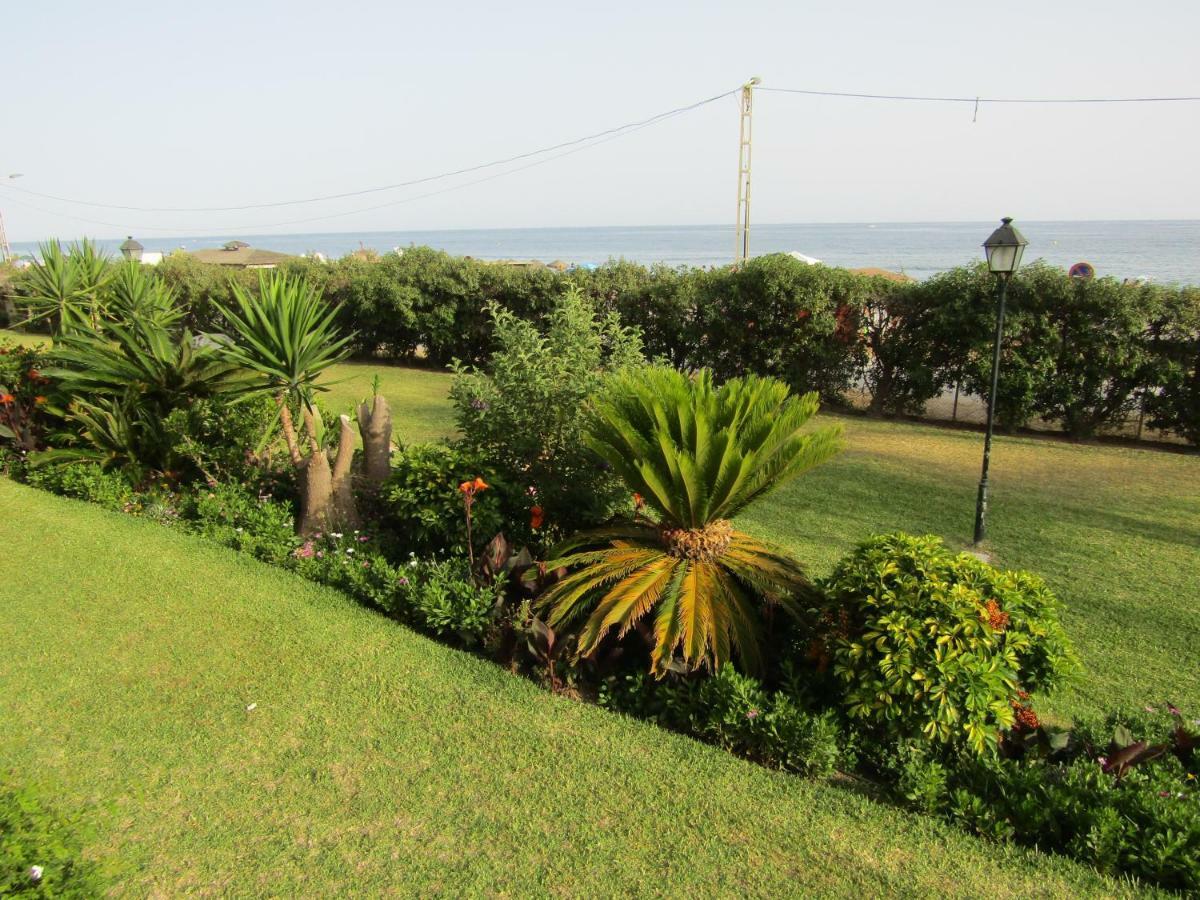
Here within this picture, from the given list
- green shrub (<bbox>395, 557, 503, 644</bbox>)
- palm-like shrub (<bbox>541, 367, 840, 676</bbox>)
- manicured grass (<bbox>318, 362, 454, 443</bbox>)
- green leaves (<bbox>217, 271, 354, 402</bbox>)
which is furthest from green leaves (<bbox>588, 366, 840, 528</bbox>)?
manicured grass (<bbox>318, 362, 454, 443</bbox>)

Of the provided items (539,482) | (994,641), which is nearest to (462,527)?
(539,482)

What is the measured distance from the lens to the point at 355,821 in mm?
3289

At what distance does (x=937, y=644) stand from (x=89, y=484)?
23.4 ft

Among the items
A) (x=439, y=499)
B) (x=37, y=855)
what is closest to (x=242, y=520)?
(x=439, y=499)

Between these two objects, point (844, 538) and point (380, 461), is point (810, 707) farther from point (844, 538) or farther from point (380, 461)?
point (380, 461)

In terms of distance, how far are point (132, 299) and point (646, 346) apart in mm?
7693

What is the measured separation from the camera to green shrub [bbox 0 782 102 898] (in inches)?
83.4

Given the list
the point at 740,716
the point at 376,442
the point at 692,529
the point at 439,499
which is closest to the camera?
the point at 740,716

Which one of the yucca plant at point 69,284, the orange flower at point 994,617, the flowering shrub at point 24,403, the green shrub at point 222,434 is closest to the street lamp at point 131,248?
the yucca plant at point 69,284

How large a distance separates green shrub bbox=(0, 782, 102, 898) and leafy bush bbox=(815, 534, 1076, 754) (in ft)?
9.50

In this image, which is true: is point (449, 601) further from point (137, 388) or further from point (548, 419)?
point (137, 388)

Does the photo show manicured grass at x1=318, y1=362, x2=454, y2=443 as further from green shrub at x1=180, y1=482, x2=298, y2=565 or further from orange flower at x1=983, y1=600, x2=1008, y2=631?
orange flower at x1=983, y1=600, x2=1008, y2=631

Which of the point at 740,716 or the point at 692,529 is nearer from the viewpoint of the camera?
the point at 740,716

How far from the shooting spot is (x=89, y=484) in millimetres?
7391
